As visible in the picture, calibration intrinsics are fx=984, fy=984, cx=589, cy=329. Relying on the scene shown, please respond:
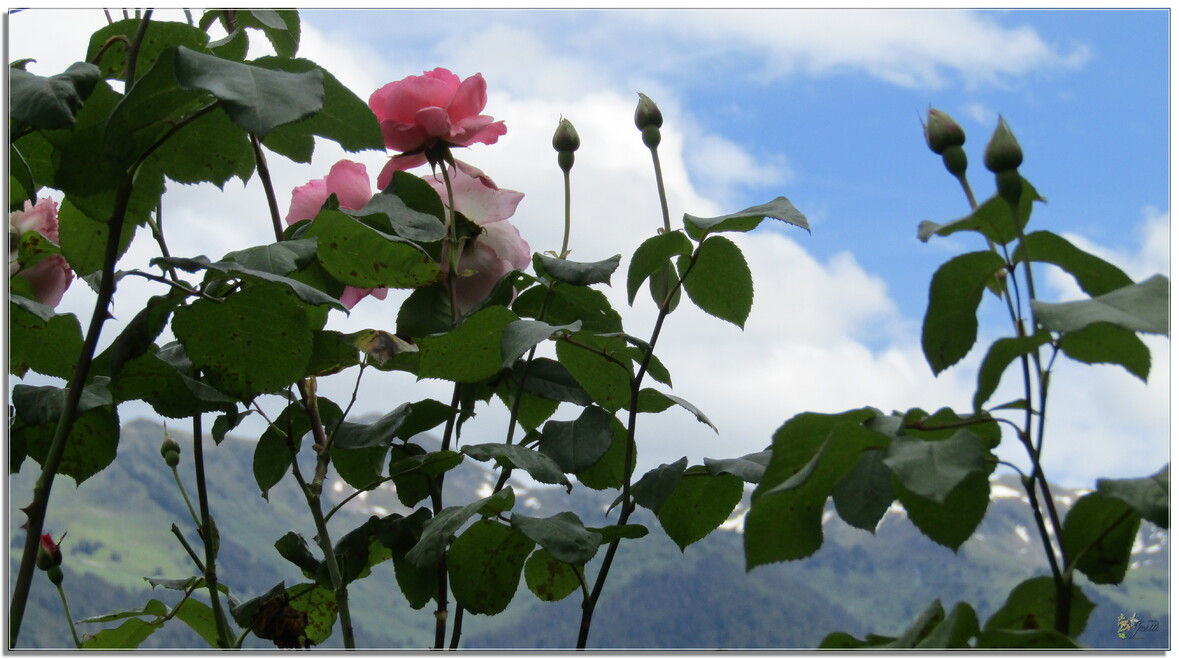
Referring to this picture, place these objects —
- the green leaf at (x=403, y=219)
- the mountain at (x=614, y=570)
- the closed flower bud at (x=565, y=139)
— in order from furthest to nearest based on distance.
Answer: the mountain at (x=614, y=570) → the closed flower bud at (x=565, y=139) → the green leaf at (x=403, y=219)

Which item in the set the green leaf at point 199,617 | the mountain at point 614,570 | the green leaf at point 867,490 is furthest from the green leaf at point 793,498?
the mountain at point 614,570

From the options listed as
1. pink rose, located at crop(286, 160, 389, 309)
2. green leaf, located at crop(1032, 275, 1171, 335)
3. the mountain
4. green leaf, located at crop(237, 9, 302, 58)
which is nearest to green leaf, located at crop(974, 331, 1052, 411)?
green leaf, located at crop(1032, 275, 1171, 335)

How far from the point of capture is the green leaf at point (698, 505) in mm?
517

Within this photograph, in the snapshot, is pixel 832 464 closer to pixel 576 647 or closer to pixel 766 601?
pixel 576 647

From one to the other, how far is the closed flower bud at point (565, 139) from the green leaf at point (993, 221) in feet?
0.95

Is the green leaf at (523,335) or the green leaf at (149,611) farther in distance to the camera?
the green leaf at (149,611)

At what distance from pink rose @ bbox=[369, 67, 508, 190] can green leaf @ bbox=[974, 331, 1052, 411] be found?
33cm

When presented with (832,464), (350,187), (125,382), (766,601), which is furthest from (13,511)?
(766,601)

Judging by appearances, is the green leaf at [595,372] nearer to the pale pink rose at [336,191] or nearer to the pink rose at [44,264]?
the pale pink rose at [336,191]

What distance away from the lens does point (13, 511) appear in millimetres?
586

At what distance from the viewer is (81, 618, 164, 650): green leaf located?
24.9 inches

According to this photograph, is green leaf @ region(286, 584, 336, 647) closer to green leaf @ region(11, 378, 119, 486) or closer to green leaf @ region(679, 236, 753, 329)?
green leaf @ region(11, 378, 119, 486)

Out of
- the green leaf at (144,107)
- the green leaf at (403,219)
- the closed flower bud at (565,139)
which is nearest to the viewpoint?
the green leaf at (144,107)

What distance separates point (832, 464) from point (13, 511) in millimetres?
502
